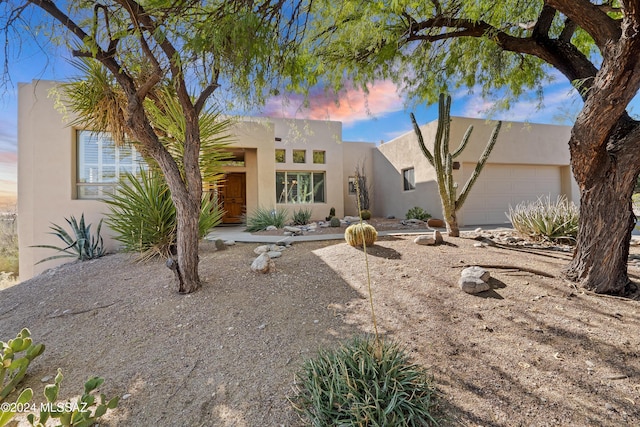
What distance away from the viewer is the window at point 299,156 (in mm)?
12477

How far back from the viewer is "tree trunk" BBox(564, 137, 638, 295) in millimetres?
3170

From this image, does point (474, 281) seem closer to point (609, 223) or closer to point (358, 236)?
point (609, 223)

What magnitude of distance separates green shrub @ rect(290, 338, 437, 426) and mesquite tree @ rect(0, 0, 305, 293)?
89.8 inches

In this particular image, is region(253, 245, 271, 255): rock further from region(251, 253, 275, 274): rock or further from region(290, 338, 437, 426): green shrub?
region(290, 338, 437, 426): green shrub

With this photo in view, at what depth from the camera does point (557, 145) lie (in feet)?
37.7

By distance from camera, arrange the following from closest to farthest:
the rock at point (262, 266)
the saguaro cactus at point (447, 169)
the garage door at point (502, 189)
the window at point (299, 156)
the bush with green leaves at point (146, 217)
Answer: the rock at point (262, 266) < the bush with green leaves at point (146, 217) < the saguaro cactus at point (447, 169) < the garage door at point (502, 189) < the window at point (299, 156)

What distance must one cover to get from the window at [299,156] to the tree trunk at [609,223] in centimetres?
1002

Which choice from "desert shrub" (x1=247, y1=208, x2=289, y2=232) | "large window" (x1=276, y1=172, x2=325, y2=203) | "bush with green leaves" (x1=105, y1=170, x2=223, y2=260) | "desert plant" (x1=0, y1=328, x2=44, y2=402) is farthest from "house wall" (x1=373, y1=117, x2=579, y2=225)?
"desert plant" (x1=0, y1=328, x2=44, y2=402)

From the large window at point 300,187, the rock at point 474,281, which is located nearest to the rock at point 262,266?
the rock at point 474,281

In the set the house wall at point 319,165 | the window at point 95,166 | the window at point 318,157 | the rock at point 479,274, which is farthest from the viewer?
the window at point 318,157

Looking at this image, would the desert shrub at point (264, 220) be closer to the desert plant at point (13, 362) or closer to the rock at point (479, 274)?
the rock at point (479, 274)

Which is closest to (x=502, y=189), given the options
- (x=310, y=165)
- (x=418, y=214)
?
(x=418, y=214)

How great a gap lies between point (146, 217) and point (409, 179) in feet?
33.1

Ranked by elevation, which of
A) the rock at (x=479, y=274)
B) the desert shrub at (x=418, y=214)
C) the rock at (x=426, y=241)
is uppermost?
the desert shrub at (x=418, y=214)
